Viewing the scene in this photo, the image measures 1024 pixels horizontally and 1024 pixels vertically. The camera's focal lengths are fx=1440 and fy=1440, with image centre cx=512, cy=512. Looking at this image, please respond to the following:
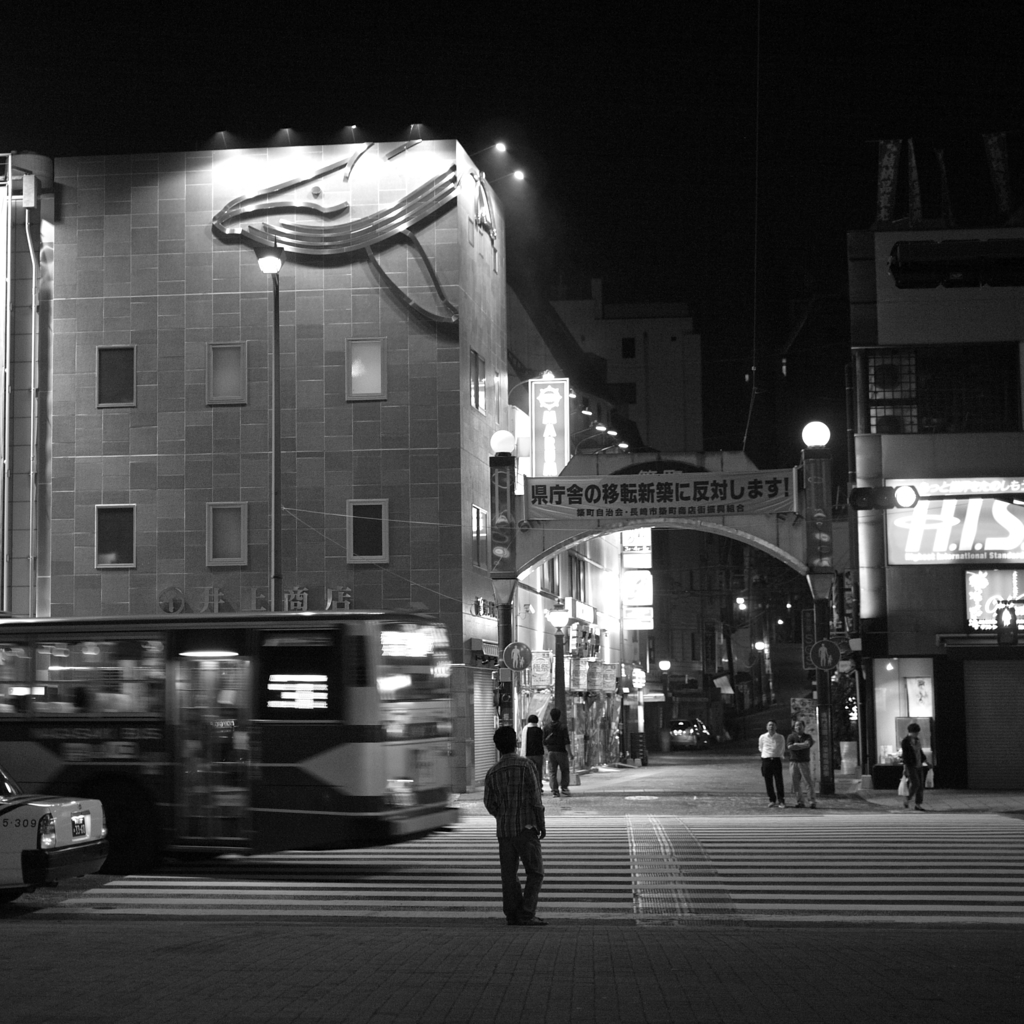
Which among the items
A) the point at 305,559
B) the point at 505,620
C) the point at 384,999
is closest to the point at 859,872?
the point at 384,999

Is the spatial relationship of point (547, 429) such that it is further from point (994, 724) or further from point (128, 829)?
point (128, 829)

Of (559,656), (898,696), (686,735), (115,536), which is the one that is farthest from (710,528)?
(686,735)

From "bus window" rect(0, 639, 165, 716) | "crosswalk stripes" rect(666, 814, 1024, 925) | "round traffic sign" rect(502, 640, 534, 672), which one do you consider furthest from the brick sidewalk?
"round traffic sign" rect(502, 640, 534, 672)

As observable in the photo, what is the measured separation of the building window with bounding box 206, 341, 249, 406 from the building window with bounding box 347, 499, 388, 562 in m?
4.15

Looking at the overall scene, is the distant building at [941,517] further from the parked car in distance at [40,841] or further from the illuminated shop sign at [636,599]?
the illuminated shop sign at [636,599]

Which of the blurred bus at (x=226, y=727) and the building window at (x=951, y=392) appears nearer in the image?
the blurred bus at (x=226, y=727)

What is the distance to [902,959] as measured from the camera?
10.7 metres

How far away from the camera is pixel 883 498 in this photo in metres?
24.6

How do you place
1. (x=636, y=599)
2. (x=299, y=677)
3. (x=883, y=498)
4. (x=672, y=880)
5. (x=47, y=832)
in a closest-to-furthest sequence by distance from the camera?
(x=47, y=832) < (x=672, y=880) < (x=299, y=677) < (x=883, y=498) < (x=636, y=599)

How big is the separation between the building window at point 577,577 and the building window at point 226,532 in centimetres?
1936

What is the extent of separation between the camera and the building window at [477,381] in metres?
38.7

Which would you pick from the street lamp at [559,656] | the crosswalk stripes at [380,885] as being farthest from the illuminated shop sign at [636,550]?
the crosswalk stripes at [380,885]

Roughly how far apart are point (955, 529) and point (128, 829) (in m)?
24.1

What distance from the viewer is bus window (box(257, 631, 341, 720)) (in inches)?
698
